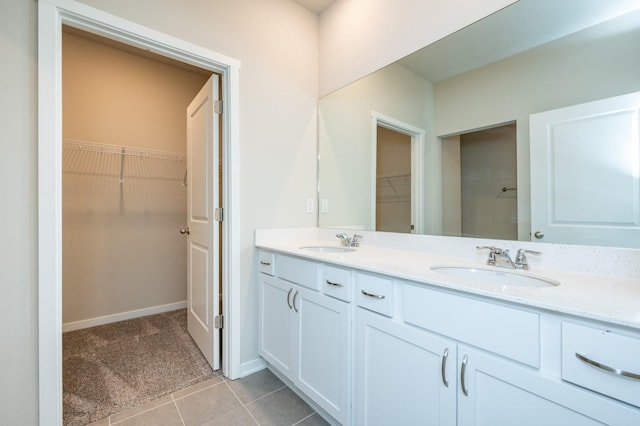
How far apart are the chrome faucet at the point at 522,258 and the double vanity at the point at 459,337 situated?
0.10 ft

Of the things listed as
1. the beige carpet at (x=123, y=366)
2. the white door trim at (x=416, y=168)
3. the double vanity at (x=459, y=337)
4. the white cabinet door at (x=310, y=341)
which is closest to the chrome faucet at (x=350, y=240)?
the double vanity at (x=459, y=337)

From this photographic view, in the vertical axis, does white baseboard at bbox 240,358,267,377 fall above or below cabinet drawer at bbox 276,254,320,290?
below

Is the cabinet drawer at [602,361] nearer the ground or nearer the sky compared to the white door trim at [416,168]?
nearer the ground

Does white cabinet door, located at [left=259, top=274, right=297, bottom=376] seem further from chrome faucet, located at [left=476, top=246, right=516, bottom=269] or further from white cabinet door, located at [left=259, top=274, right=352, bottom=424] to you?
chrome faucet, located at [left=476, top=246, right=516, bottom=269]

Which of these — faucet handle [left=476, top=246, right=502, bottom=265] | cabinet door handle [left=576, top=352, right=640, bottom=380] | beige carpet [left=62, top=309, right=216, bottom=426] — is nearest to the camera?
cabinet door handle [left=576, top=352, right=640, bottom=380]

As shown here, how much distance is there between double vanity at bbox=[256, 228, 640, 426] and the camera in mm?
659

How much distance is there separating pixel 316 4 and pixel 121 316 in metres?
3.34

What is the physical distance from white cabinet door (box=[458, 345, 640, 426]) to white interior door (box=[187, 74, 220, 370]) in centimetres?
156

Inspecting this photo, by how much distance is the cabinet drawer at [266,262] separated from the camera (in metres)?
1.78

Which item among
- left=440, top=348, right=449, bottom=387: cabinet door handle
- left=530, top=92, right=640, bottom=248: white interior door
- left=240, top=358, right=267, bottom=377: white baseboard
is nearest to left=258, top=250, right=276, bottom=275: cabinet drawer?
left=240, top=358, right=267, bottom=377: white baseboard

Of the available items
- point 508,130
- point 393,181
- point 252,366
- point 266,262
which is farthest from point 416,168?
point 252,366

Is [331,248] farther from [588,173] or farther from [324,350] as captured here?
[588,173]

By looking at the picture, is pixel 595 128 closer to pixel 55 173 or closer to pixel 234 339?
pixel 234 339

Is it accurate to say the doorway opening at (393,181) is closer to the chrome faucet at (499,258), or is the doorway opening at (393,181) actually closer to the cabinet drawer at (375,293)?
the chrome faucet at (499,258)
